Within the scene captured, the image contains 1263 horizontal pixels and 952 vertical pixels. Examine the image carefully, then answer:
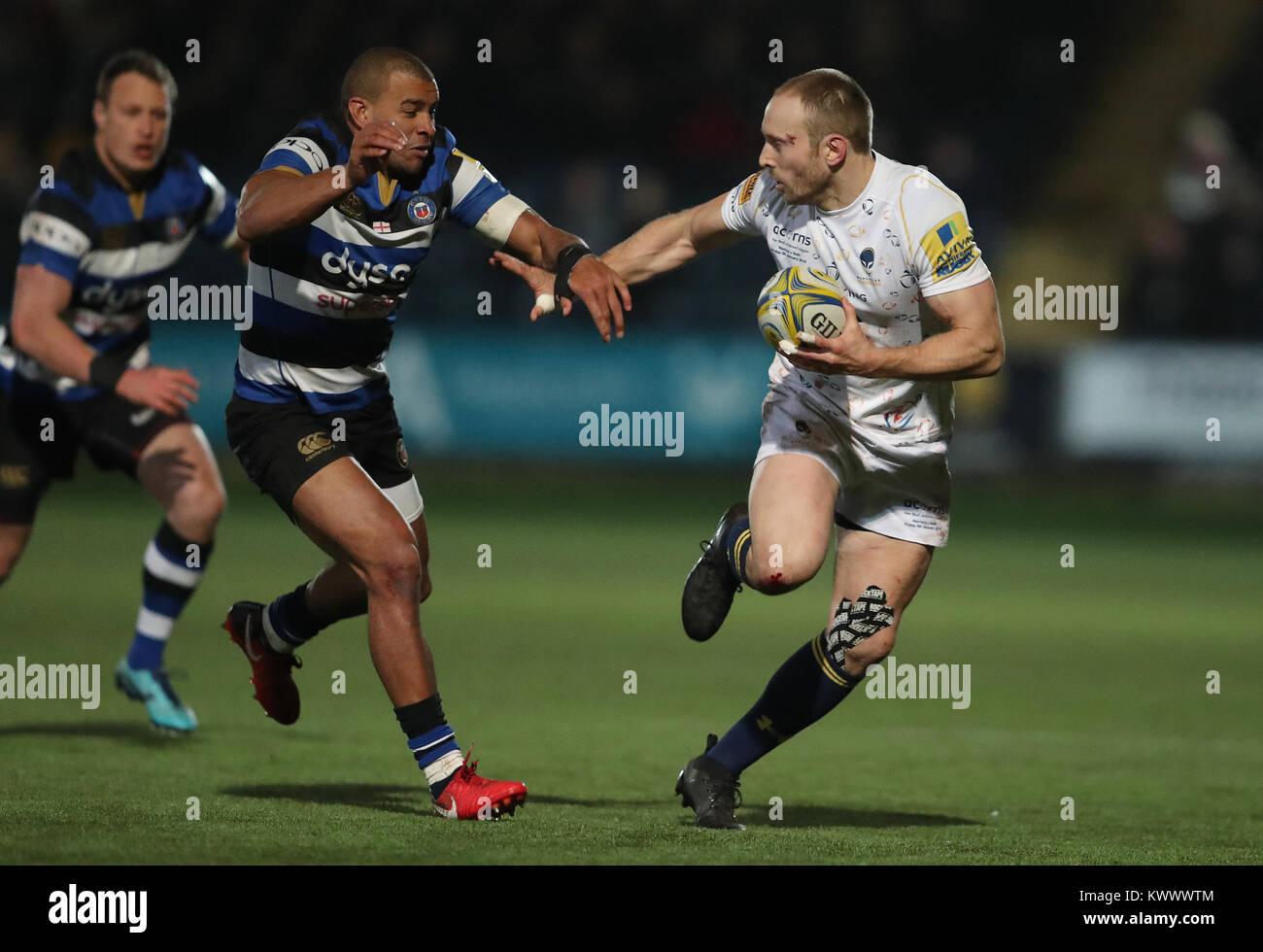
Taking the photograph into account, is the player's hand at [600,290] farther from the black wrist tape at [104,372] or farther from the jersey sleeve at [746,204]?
the black wrist tape at [104,372]

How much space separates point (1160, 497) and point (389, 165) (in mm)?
13093

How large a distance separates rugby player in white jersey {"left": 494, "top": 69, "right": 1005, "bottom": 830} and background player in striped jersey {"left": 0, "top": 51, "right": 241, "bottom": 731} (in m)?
2.41

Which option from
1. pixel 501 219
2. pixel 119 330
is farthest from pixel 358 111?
pixel 119 330

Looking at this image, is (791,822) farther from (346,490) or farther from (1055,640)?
(1055,640)

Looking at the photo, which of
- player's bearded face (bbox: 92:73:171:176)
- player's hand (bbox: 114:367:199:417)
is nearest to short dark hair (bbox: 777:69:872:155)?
player's hand (bbox: 114:367:199:417)

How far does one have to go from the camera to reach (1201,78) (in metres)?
23.1

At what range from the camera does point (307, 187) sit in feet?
18.4

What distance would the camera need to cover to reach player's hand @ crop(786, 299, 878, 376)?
564 centimetres

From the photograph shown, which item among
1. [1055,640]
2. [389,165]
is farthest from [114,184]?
[1055,640]

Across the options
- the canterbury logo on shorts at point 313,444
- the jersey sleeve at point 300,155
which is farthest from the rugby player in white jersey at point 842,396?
the canterbury logo on shorts at point 313,444

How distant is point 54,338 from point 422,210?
7.35ft

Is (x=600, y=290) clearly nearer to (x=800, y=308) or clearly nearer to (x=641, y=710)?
(x=800, y=308)

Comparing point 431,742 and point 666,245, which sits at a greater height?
point 666,245

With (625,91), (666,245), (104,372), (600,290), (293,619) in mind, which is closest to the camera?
(600,290)
